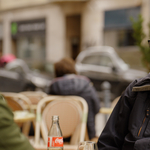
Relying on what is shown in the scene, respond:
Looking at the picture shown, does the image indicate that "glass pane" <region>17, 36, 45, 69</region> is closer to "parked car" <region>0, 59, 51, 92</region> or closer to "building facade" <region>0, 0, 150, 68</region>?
"building facade" <region>0, 0, 150, 68</region>

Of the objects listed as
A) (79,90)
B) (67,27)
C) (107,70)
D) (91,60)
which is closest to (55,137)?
(79,90)

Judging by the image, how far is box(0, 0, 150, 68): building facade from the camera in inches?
744

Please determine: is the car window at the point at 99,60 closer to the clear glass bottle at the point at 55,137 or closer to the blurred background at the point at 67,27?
the blurred background at the point at 67,27

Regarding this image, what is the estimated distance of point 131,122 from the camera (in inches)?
67.0

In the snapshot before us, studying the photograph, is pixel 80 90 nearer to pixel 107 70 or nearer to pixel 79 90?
pixel 79 90

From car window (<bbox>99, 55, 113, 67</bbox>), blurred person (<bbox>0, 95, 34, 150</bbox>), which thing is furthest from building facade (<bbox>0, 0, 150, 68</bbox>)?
blurred person (<bbox>0, 95, 34, 150</bbox>)

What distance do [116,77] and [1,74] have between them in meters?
4.12

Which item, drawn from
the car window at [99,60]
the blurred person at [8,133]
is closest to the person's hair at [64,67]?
the blurred person at [8,133]

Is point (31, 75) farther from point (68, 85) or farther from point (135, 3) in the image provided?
point (135, 3)

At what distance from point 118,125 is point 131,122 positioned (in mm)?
111

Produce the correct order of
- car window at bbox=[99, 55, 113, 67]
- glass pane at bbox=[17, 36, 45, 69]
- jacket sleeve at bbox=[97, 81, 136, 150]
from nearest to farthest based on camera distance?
jacket sleeve at bbox=[97, 81, 136, 150]
car window at bbox=[99, 55, 113, 67]
glass pane at bbox=[17, 36, 45, 69]

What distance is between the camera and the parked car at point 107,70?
10422 millimetres

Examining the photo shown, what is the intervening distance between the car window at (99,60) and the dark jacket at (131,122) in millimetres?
9147

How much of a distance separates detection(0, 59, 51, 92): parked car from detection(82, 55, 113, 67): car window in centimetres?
162
